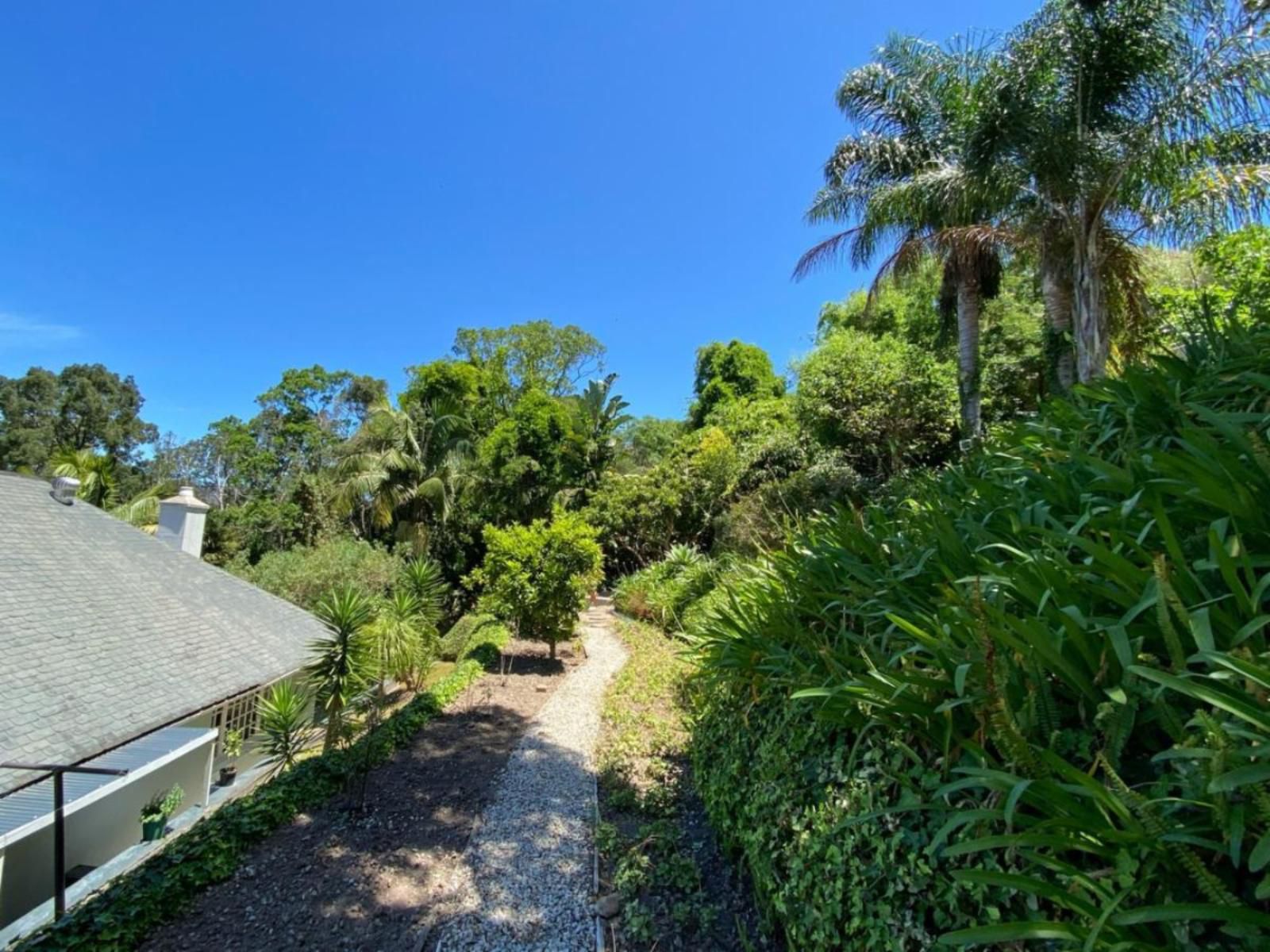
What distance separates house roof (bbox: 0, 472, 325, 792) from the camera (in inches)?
216

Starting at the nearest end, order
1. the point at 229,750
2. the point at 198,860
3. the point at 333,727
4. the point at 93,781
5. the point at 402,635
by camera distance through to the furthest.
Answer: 1. the point at 198,860
2. the point at 333,727
3. the point at 93,781
4. the point at 402,635
5. the point at 229,750

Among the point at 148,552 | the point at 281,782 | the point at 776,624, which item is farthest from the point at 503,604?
the point at 776,624

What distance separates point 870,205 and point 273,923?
12807mm

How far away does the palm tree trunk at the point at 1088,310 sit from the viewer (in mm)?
7016

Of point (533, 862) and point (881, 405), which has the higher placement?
point (881, 405)

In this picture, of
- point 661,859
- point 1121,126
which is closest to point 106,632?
point 661,859

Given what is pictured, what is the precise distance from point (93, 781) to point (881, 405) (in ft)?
46.3

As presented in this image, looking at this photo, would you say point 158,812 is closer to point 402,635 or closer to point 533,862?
point 402,635

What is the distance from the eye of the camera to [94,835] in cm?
636

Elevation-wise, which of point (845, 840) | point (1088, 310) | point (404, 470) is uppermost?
point (1088, 310)

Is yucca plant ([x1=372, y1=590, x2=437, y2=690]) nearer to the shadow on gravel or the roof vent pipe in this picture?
the shadow on gravel

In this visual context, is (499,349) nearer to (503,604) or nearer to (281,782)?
(503,604)

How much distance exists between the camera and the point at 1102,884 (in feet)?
3.97

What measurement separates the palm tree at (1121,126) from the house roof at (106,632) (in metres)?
12.1
